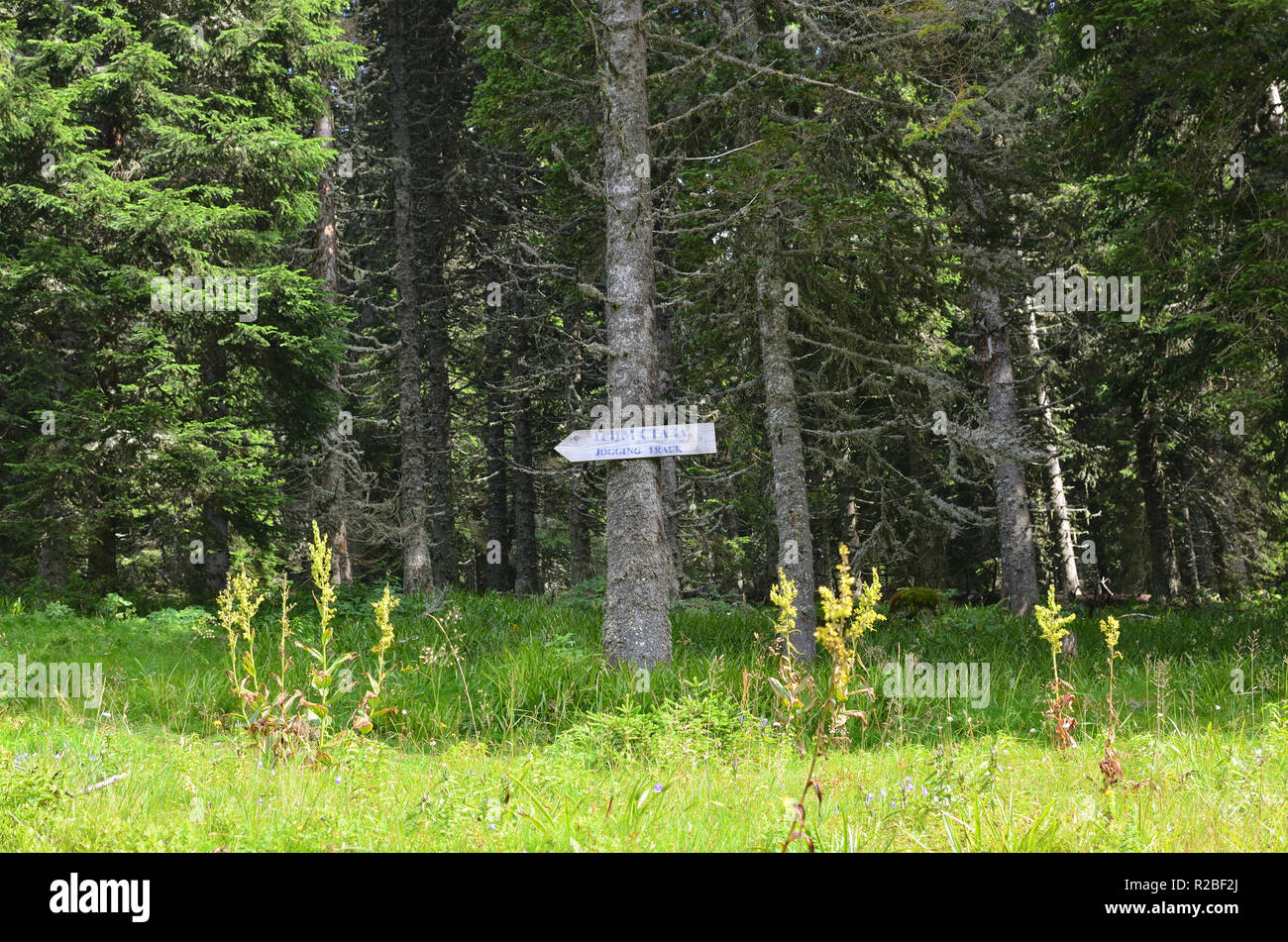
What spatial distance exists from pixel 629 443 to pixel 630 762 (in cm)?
295

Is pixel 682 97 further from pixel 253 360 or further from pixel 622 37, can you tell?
pixel 253 360

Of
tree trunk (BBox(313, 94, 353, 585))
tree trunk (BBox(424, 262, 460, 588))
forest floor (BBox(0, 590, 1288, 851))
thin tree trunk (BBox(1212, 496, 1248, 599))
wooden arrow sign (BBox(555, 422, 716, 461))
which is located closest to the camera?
forest floor (BBox(0, 590, 1288, 851))

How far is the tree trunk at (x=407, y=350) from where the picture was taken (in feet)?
53.2

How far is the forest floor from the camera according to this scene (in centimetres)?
318

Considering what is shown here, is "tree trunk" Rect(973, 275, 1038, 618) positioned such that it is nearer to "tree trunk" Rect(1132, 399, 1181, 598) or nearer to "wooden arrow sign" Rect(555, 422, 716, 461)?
"tree trunk" Rect(1132, 399, 1181, 598)

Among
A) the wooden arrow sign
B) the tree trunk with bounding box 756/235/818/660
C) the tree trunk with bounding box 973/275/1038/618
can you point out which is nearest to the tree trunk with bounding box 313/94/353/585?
the tree trunk with bounding box 756/235/818/660

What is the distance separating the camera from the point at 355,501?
17.5 metres

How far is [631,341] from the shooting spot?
25.2 feet

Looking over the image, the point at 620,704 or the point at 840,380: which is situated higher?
the point at 840,380

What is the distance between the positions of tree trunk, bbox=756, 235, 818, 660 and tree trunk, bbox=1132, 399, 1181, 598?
12146 millimetres

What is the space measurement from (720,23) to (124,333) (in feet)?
30.9

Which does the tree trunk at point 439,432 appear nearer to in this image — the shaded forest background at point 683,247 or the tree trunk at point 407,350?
the shaded forest background at point 683,247
